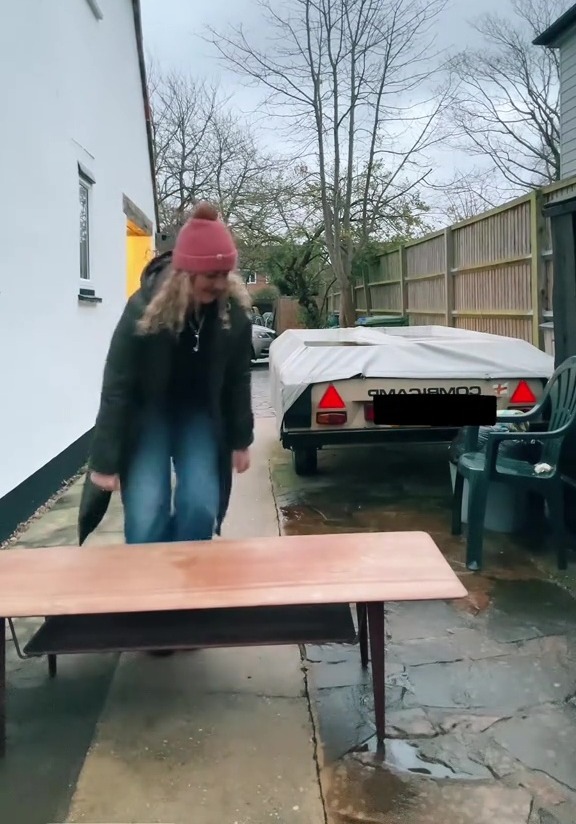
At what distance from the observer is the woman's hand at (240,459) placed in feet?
11.6

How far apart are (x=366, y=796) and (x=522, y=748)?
0.59m

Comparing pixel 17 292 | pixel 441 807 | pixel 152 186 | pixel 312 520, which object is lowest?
→ pixel 441 807

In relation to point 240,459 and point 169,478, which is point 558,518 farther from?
point 169,478

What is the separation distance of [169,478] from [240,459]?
0.35 m

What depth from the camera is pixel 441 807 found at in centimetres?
237

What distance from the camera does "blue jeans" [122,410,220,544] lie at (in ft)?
10.9

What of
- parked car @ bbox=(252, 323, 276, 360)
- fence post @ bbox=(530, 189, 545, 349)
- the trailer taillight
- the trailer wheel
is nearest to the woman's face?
the trailer taillight

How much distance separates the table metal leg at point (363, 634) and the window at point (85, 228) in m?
5.82

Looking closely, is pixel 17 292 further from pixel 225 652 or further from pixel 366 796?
pixel 366 796

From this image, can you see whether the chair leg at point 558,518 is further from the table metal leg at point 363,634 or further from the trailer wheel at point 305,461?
the trailer wheel at point 305,461

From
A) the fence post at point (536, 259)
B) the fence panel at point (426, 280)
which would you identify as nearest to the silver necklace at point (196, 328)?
the fence post at point (536, 259)

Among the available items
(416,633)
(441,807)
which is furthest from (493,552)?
(441,807)

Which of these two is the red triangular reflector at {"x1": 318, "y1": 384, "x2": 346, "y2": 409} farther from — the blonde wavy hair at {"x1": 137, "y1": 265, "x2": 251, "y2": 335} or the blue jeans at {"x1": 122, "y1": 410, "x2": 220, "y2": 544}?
the blonde wavy hair at {"x1": 137, "y1": 265, "x2": 251, "y2": 335}

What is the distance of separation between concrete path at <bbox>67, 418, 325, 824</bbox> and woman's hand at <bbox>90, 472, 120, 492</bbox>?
0.78 m
